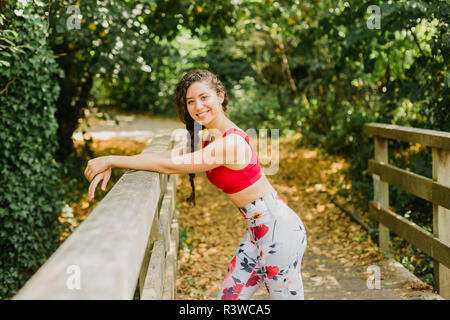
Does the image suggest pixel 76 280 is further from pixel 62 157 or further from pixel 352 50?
pixel 62 157

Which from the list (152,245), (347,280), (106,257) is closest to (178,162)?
(152,245)

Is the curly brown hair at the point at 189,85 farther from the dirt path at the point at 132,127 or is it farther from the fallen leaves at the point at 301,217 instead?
the dirt path at the point at 132,127

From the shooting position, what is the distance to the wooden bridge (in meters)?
1.32

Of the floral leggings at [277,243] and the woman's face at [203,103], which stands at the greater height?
the woman's face at [203,103]

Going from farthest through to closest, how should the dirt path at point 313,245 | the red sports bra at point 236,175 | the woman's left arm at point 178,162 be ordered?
the dirt path at point 313,245, the red sports bra at point 236,175, the woman's left arm at point 178,162

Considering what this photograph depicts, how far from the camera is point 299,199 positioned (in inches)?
338

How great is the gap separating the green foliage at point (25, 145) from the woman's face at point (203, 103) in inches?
105

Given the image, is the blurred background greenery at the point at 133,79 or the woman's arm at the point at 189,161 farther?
the blurred background greenery at the point at 133,79

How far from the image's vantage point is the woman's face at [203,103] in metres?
2.85

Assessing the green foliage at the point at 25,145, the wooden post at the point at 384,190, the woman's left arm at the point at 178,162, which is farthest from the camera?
the wooden post at the point at 384,190

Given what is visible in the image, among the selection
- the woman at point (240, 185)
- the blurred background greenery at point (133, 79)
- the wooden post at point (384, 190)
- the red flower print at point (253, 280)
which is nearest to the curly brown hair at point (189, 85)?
the woman at point (240, 185)

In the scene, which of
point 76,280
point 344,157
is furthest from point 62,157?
point 76,280

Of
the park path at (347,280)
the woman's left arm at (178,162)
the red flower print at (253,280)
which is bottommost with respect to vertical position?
the park path at (347,280)

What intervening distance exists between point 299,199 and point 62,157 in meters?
4.81
